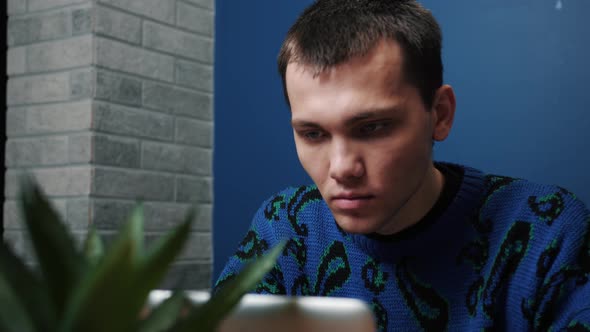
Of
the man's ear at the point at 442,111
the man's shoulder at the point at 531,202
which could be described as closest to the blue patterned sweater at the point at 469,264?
the man's shoulder at the point at 531,202

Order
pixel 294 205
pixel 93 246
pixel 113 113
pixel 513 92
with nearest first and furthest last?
pixel 93 246, pixel 294 205, pixel 513 92, pixel 113 113

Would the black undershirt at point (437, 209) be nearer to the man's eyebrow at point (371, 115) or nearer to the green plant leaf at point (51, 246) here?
the man's eyebrow at point (371, 115)

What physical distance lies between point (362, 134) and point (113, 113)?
4.57ft

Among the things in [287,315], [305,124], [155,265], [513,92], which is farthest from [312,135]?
[513,92]

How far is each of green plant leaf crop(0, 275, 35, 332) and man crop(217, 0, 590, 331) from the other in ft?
2.32

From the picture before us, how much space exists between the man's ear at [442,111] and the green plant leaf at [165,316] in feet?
2.90

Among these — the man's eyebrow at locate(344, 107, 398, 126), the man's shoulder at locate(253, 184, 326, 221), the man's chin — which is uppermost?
the man's eyebrow at locate(344, 107, 398, 126)

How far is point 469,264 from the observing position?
122cm

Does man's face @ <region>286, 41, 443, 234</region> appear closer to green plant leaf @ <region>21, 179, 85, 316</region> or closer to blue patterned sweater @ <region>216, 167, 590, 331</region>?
blue patterned sweater @ <region>216, 167, 590, 331</region>

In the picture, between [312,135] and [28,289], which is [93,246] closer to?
[28,289]

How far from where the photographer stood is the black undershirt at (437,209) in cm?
123

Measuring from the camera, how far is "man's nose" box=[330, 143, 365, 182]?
105 centimetres

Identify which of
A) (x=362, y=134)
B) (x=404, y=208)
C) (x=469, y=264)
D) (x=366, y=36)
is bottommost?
(x=469, y=264)

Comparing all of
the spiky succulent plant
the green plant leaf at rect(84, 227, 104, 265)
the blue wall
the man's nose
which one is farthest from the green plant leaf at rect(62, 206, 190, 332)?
the blue wall
